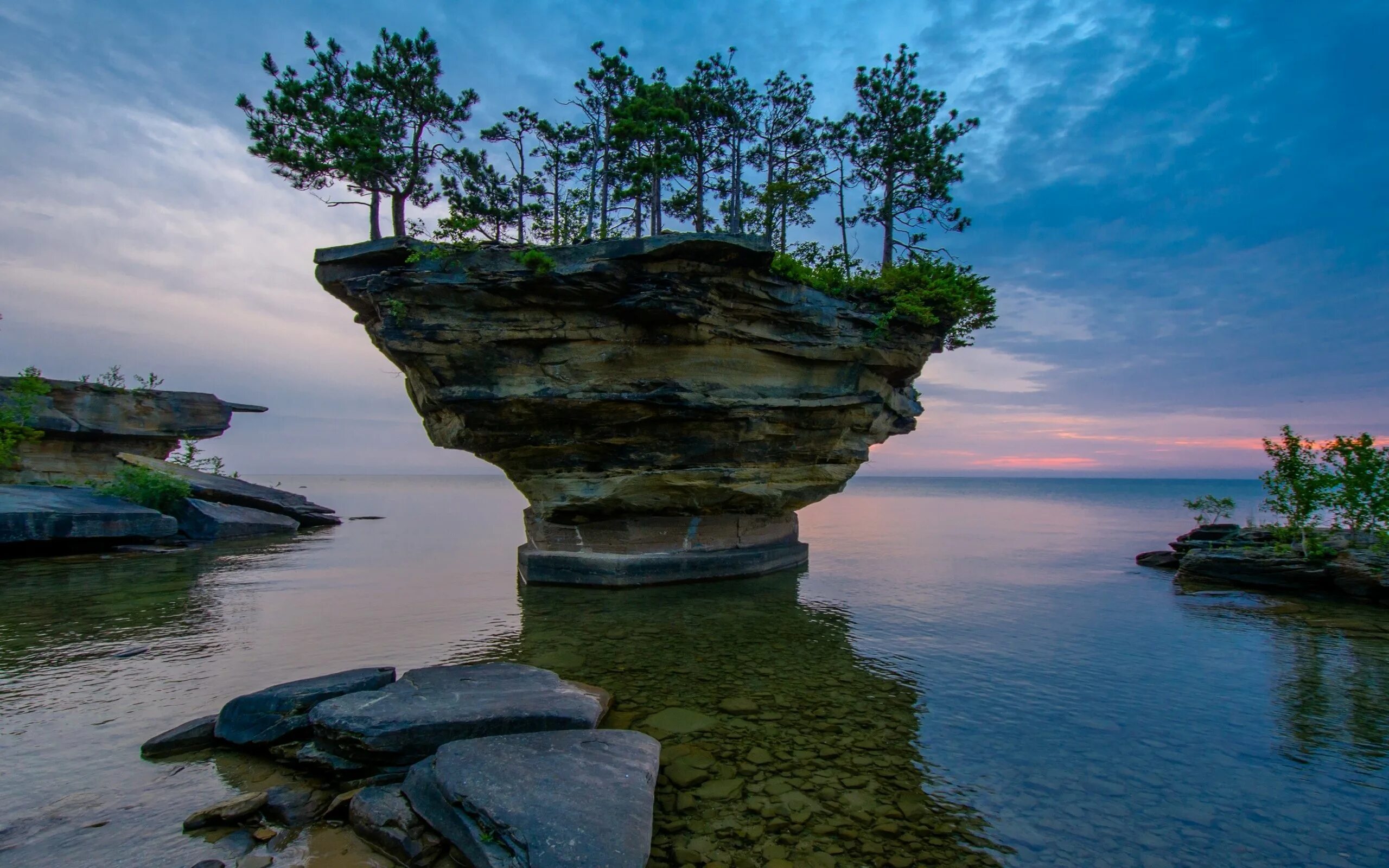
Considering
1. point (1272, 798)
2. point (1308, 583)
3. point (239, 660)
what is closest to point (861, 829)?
point (1272, 798)

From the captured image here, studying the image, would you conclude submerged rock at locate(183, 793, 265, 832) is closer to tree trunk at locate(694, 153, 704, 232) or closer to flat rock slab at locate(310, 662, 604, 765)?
flat rock slab at locate(310, 662, 604, 765)

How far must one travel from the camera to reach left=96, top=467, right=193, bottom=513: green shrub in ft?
76.7

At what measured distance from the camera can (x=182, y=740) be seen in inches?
225

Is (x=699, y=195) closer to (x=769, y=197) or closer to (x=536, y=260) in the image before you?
(x=769, y=197)

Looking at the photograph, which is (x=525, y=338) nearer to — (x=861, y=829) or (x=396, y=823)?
(x=396, y=823)

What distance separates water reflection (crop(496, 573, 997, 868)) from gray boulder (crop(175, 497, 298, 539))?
2132 centimetres

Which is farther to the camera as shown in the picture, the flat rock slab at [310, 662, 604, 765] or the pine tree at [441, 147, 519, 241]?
the pine tree at [441, 147, 519, 241]

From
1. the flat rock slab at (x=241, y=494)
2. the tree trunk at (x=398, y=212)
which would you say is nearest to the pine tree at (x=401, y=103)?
the tree trunk at (x=398, y=212)

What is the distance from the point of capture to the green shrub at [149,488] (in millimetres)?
23375

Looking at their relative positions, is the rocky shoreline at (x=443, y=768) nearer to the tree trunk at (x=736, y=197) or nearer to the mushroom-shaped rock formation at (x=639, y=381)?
the mushroom-shaped rock formation at (x=639, y=381)

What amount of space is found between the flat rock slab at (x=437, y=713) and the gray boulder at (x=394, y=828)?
2.17ft

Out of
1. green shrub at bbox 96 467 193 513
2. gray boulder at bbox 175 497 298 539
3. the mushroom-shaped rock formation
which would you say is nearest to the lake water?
the mushroom-shaped rock formation

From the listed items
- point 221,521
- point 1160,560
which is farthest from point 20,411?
point 1160,560

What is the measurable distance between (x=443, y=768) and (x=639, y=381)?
9753mm
